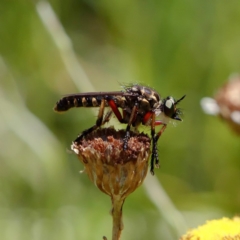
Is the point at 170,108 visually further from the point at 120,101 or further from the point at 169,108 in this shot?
the point at 120,101

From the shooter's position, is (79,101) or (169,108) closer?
(169,108)

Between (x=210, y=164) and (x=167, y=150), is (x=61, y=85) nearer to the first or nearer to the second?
(x=167, y=150)

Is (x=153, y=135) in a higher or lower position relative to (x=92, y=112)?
lower

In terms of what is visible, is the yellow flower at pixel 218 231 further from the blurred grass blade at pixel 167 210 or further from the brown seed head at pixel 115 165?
the blurred grass blade at pixel 167 210

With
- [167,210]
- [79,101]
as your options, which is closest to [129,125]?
[79,101]

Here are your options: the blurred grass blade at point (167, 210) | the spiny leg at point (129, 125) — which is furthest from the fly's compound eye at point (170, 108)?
the blurred grass blade at point (167, 210)

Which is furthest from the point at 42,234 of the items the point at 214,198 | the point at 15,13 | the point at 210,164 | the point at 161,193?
the point at 15,13

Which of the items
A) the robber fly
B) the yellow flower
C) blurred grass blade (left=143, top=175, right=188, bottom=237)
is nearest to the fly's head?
the robber fly
